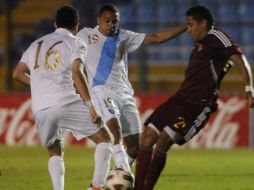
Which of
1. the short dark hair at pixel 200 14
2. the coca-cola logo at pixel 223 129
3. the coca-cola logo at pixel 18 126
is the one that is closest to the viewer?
the short dark hair at pixel 200 14

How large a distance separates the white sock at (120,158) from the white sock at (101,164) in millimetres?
539

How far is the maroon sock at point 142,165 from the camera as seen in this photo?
761 centimetres

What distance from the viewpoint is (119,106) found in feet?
29.1

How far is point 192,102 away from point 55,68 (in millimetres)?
1291

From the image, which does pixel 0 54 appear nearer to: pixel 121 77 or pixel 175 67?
pixel 175 67

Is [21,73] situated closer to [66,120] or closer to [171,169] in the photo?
[66,120]

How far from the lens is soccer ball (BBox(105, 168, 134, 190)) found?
7639 millimetres

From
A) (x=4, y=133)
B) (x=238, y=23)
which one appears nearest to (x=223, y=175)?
(x=4, y=133)

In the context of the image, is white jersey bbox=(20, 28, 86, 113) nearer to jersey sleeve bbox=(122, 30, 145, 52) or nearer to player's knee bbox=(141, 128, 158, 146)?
player's knee bbox=(141, 128, 158, 146)

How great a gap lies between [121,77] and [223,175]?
8.97 feet

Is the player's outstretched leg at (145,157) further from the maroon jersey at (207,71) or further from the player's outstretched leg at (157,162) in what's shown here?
the maroon jersey at (207,71)

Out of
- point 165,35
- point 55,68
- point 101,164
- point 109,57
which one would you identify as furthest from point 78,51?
point 109,57

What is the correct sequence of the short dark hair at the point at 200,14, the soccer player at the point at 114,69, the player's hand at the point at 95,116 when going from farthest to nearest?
1. the soccer player at the point at 114,69
2. the short dark hair at the point at 200,14
3. the player's hand at the point at 95,116

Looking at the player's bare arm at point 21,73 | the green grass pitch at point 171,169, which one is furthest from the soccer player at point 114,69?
the player's bare arm at point 21,73
